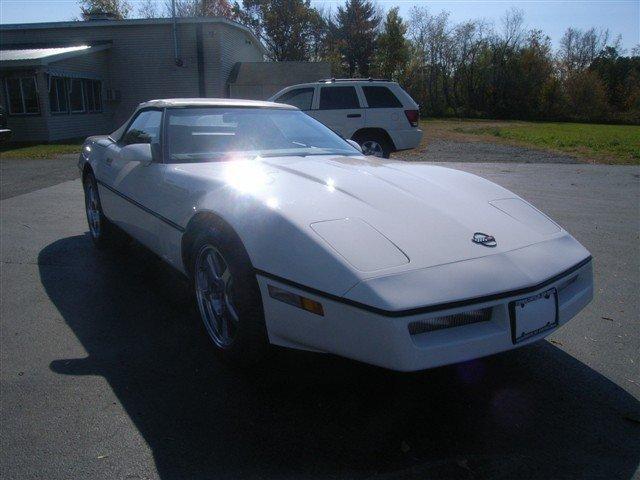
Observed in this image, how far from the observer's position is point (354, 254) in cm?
233

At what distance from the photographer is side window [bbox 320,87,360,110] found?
11812mm

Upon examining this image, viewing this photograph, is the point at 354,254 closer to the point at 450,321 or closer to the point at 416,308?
the point at 416,308

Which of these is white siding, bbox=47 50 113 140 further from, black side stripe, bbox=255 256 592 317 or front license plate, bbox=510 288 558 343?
front license plate, bbox=510 288 558 343

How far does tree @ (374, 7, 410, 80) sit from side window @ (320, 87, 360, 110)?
4291cm

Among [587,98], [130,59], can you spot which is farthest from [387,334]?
[587,98]

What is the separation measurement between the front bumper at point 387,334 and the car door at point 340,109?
377 inches

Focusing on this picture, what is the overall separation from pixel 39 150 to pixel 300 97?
383 inches

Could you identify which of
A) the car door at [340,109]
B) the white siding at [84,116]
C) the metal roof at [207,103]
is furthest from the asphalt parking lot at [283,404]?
the white siding at [84,116]

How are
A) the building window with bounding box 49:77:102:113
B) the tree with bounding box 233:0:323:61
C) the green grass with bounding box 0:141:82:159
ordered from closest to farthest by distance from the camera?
the green grass with bounding box 0:141:82:159, the building window with bounding box 49:77:102:113, the tree with bounding box 233:0:323:61

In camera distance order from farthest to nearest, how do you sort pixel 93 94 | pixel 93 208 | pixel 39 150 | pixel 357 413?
pixel 93 94 → pixel 39 150 → pixel 93 208 → pixel 357 413

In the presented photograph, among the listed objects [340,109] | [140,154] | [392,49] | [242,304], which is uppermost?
[392,49]

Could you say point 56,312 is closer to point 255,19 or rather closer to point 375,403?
point 375,403

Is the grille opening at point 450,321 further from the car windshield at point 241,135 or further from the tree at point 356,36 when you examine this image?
the tree at point 356,36

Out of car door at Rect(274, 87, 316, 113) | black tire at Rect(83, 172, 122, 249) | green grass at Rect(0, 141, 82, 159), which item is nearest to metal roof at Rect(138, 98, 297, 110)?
black tire at Rect(83, 172, 122, 249)
